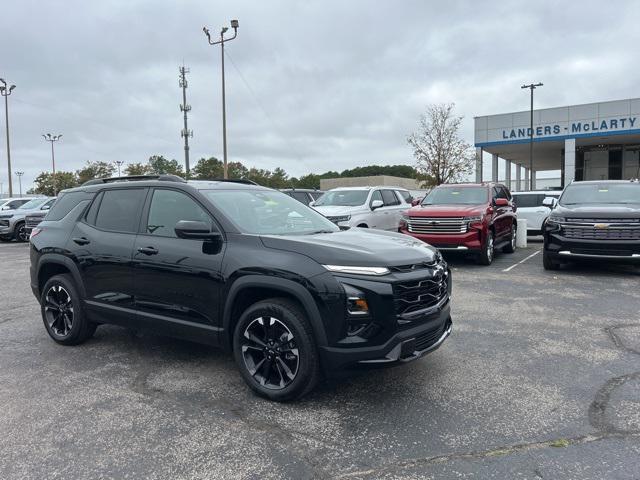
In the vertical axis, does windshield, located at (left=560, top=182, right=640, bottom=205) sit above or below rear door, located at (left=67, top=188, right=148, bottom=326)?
above

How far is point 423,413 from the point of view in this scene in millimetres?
3639

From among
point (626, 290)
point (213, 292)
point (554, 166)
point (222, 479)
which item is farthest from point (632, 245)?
point (554, 166)

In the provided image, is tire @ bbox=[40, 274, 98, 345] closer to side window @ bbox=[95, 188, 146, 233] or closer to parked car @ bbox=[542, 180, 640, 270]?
side window @ bbox=[95, 188, 146, 233]

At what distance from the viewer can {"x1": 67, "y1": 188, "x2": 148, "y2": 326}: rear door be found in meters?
4.67

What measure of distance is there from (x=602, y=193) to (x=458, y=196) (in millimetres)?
2951

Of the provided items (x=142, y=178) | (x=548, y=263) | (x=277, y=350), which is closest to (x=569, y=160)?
(x=548, y=263)

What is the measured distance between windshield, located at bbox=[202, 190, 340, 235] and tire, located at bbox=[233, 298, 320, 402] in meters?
0.76

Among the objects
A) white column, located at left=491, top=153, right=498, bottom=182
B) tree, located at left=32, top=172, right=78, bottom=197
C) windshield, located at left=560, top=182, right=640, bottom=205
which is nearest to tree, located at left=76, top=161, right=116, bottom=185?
tree, located at left=32, top=172, right=78, bottom=197

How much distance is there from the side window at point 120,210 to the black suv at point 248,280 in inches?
0.5

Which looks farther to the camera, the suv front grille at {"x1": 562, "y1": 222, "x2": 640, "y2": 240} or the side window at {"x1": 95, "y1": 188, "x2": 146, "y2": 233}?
the suv front grille at {"x1": 562, "y1": 222, "x2": 640, "y2": 240}

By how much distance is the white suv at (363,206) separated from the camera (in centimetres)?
1191

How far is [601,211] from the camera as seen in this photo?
9.04 meters

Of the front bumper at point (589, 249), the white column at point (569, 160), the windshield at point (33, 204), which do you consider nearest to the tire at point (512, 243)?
the front bumper at point (589, 249)

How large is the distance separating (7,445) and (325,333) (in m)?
2.22
